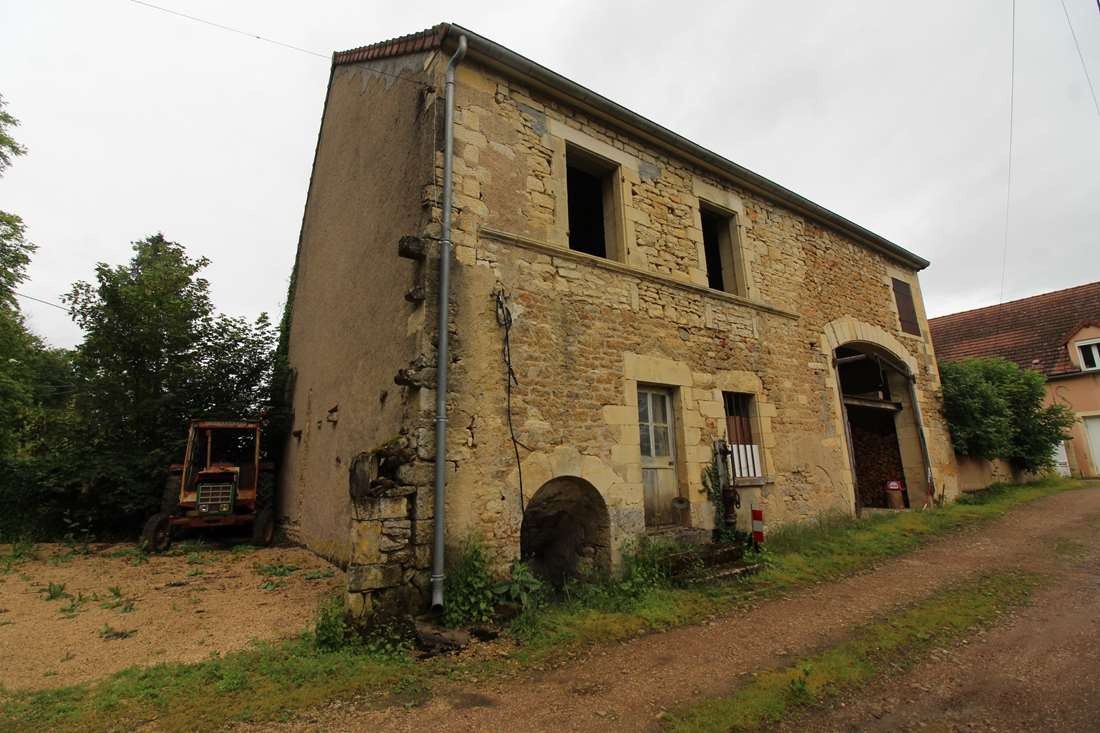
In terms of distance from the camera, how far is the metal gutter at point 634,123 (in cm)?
588

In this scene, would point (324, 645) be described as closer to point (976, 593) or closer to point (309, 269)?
point (976, 593)

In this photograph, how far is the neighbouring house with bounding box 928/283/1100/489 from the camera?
16.0m

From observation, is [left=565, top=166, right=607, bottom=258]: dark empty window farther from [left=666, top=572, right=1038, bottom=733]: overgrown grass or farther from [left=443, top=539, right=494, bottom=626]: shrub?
[left=666, top=572, right=1038, bottom=733]: overgrown grass

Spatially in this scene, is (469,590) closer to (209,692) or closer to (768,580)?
(209,692)

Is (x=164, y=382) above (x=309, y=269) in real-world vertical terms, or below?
below

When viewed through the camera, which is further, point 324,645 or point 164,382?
point 164,382

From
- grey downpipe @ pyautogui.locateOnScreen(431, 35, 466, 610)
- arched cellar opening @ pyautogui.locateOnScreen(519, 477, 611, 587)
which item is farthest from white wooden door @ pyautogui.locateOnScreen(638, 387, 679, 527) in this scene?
grey downpipe @ pyautogui.locateOnScreen(431, 35, 466, 610)

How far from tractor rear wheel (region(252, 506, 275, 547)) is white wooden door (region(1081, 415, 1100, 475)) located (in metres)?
23.1

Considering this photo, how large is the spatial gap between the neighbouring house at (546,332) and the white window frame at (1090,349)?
1118 cm

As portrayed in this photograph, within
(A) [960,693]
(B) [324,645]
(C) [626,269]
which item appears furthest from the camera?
(C) [626,269]

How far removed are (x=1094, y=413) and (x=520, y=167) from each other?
20215 millimetres

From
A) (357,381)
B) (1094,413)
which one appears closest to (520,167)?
(357,381)

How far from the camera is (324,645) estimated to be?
401cm

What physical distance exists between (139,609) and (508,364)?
4.64m
